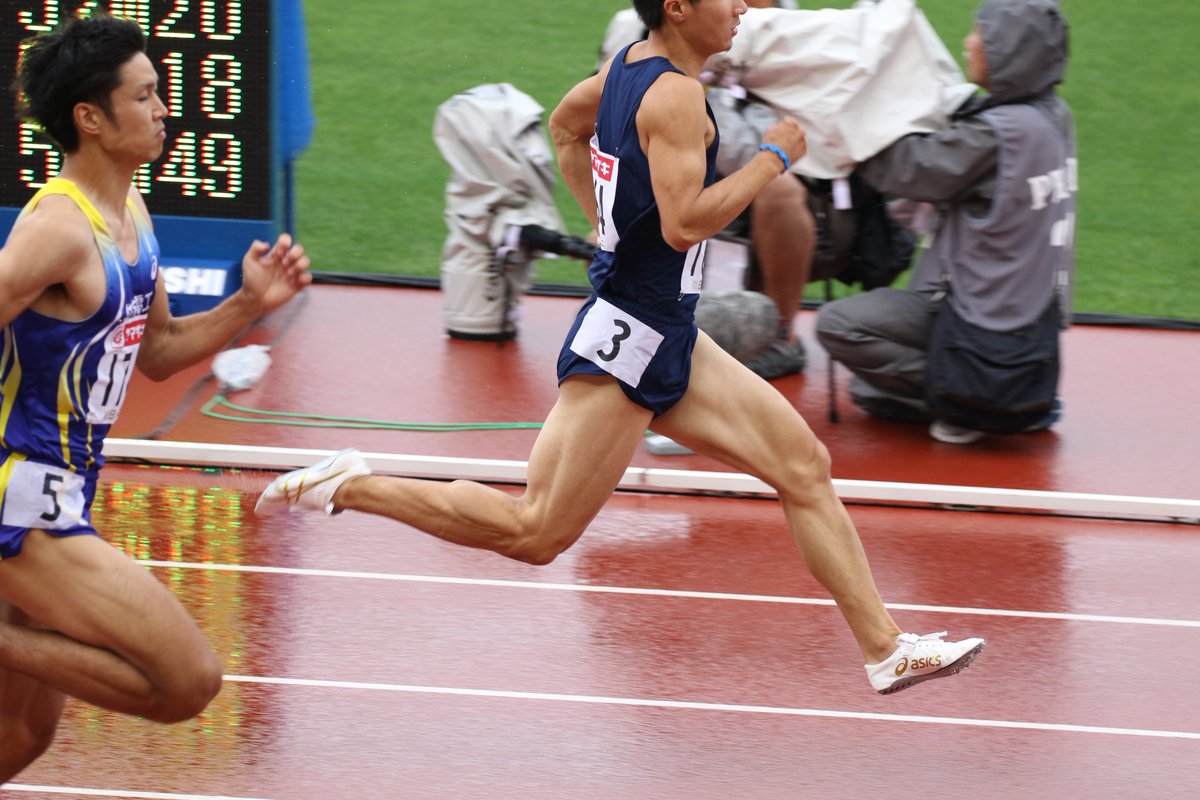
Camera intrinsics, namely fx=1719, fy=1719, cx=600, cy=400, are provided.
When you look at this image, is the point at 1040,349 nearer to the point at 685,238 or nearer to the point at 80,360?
the point at 685,238

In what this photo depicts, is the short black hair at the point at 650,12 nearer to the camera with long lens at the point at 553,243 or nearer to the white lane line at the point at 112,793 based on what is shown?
the white lane line at the point at 112,793

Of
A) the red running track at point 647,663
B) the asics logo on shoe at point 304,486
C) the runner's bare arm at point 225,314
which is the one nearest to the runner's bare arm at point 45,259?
the runner's bare arm at point 225,314

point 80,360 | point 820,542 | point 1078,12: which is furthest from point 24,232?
point 1078,12

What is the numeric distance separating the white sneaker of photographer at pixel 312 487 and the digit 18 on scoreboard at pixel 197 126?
402cm

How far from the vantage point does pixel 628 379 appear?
4.50m

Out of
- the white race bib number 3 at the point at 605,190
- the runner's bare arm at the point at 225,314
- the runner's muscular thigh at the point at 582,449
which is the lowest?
the runner's muscular thigh at the point at 582,449

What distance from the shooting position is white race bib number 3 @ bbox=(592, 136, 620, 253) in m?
4.51

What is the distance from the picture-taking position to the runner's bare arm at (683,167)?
429 cm

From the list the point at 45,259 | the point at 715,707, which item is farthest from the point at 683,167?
the point at 715,707

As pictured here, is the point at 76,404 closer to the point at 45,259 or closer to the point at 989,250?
the point at 45,259

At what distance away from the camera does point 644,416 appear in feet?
15.0

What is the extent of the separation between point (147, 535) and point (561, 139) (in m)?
2.30

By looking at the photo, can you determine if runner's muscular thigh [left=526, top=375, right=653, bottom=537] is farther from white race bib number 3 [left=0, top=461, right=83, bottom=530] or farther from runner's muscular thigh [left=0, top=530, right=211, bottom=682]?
white race bib number 3 [left=0, top=461, right=83, bottom=530]

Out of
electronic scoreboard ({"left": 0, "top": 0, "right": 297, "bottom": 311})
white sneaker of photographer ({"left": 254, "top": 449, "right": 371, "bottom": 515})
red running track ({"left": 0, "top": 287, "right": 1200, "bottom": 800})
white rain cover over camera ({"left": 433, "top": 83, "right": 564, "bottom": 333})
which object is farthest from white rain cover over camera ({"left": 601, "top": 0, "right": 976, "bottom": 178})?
white sneaker of photographer ({"left": 254, "top": 449, "right": 371, "bottom": 515})
